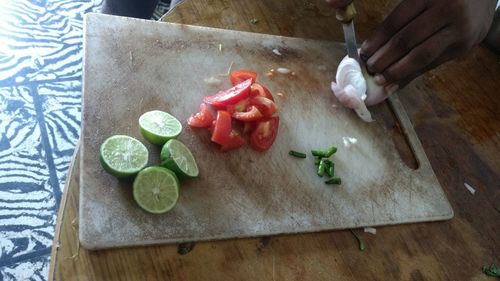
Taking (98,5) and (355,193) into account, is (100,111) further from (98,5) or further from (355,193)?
(98,5)

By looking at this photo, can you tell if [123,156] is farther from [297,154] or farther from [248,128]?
[297,154]

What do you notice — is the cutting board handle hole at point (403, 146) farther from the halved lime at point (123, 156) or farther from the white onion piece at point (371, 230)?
the halved lime at point (123, 156)

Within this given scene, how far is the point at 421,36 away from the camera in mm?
1745

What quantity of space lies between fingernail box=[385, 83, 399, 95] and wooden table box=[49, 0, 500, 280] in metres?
0.12

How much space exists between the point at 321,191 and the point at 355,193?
0.13 metres

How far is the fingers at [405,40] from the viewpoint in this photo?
1722mm

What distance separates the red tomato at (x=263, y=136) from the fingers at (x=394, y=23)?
1.87 feet

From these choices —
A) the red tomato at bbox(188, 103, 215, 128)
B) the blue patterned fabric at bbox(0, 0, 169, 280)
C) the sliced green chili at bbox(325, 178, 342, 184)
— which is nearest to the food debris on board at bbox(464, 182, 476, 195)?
the sliced green chili at bbox(325, 178, 342, 184)

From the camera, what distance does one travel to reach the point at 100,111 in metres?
1.43

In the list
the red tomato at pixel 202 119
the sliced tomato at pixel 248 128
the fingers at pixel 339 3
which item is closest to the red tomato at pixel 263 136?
the sliced tomato at pixel 248 128

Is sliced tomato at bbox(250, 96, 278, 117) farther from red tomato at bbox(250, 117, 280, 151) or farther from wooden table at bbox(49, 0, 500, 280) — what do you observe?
wooden table at bbox(49, 0, 500, 280)

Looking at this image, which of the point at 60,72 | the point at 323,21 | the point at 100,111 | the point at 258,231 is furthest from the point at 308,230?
the point at 60,72

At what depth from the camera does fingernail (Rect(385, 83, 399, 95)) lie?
6.08ft

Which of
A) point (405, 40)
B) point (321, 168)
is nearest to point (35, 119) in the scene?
point (321, 168)
